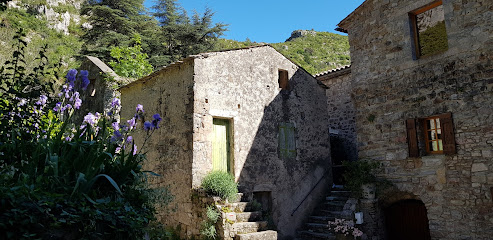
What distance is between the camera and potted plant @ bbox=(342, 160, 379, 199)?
9203 mm

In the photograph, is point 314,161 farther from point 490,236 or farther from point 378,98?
point 490,236

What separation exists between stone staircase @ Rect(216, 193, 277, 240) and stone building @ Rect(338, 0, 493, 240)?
10.2 ft

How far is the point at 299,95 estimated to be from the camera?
11172mm

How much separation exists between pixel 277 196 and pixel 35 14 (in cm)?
4715

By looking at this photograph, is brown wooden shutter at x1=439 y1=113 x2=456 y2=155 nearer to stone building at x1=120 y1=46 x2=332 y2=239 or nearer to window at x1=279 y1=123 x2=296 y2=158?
stone building at x1=120 y1=46 x2=332 y2=239

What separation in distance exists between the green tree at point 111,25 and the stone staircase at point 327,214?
14.5 m

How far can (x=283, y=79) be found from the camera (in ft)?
36.2

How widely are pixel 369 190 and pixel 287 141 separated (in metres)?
2.74

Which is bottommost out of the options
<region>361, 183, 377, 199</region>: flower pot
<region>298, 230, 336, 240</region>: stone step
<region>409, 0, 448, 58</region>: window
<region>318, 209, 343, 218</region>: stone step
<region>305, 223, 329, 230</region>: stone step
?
<region>298, 230, 336, 240</region>: stone step

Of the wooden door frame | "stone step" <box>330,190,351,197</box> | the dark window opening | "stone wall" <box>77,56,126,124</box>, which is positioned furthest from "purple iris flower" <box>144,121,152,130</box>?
"stone wall" <box>77,56,126,124</box>

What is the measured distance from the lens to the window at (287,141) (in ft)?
33.8

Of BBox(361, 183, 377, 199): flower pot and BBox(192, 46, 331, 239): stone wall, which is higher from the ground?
BBox(192, 46, 331, 239): stone wall

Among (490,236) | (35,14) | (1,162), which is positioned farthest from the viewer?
(35,14)

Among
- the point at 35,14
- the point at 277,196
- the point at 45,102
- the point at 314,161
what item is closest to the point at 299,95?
the point at 314,161
